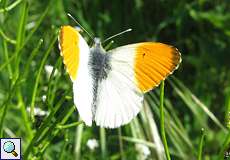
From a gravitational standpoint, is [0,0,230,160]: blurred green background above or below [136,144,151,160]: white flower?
above

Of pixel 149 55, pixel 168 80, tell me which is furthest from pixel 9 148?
pixel 168 80

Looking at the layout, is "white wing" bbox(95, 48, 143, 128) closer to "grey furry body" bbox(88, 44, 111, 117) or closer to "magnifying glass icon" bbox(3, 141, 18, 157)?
"grey furry body" bbox(88, 44, 111, 117)

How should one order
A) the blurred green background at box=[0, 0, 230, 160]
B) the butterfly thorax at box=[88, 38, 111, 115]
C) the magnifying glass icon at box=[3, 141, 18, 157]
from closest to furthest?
the butterfly thorax at box=[88, 38, 111, 115] → the magnifying glass icon at box=[3, 141, 18, 157] → the blurred green background at box=[0, 0, 230, 160]

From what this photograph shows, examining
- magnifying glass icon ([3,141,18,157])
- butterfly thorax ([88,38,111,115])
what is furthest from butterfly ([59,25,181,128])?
magnifying glass icon ([3,141,18,157])

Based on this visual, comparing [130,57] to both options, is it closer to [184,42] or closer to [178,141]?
[178,141]

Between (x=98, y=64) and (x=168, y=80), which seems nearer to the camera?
(x=98, y=64)

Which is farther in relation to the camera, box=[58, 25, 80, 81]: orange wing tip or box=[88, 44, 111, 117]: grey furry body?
box=[88, 44, 111, 117]: grey furry body

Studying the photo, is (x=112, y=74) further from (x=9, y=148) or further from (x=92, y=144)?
(x=92, y=144)

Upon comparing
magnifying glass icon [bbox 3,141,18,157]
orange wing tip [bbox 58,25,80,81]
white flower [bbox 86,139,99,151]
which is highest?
orange wing tip [bbox 58,25,80,81]
